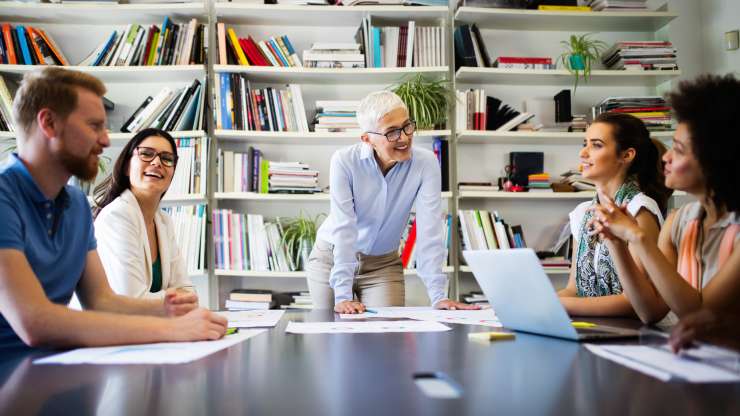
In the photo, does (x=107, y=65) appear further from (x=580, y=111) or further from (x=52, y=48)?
(x=580, y=111)

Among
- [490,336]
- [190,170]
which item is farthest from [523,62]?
[490,336]

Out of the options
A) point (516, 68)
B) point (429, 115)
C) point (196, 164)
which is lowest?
point (196, 164)

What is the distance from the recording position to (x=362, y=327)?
1422 mm

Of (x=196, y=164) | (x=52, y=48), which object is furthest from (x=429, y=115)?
(x=52, y=48)

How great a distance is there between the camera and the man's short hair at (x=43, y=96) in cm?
137

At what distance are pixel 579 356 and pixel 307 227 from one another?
2.57 meters

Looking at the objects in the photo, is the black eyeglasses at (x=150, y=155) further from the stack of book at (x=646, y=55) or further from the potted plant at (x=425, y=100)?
the stack of book at (x=646, y=55)

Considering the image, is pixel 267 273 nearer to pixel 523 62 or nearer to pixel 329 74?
pixel 329 74

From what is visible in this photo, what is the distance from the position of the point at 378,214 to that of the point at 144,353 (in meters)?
1.54

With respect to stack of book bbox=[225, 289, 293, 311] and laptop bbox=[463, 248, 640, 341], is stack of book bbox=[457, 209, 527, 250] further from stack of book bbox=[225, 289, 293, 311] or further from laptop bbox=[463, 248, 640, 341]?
laptop bbox=[463, 248, 640, 341]

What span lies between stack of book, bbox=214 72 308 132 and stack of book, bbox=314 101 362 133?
10cm

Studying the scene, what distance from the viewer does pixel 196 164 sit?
345cm

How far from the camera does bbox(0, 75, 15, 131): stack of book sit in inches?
135

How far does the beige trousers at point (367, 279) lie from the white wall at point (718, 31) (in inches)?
97.9
